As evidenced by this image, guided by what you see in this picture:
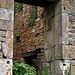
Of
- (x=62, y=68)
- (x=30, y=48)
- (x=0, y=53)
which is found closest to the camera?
(x=0, y=53)

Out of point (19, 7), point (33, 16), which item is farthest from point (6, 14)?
point (19, 7)

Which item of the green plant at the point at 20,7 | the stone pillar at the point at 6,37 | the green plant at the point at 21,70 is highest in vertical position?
the green plant at the point at 20,7

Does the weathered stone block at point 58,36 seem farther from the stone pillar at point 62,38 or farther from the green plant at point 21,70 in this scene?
the green plant at point 21,70

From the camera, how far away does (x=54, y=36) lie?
447 centimetres

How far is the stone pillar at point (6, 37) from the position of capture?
3.59m

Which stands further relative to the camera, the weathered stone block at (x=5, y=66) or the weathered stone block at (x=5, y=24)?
the weathered stone block at (x=5, y=24)

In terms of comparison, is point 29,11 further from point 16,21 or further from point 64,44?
point 64,44

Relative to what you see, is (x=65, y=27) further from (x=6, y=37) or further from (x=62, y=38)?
(x=6, y=37)

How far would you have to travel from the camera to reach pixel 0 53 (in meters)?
3.60

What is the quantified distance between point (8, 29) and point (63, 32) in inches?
51.9

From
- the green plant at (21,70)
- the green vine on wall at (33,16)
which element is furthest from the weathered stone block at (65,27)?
the green vine on wall at (33,16)

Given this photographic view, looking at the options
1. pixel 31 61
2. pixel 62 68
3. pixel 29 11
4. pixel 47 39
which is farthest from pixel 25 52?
pixel 62 68

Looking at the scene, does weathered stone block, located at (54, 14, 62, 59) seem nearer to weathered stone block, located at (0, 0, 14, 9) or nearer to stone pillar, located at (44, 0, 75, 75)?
stone pillar, located at (44, 0, 75, 75)

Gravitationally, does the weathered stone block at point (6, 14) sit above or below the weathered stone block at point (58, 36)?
above
